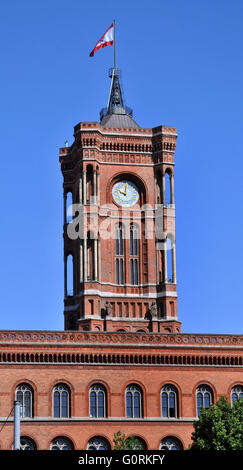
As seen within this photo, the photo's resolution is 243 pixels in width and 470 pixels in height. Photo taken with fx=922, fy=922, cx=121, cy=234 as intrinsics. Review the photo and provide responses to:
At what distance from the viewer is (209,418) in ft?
174

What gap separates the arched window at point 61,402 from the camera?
62.4 meters

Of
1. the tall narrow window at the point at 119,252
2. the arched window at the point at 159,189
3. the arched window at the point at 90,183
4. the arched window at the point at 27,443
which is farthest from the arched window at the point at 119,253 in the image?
the arched window at the point at 27,443

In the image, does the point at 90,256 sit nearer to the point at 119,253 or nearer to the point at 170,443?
the point at 119,253

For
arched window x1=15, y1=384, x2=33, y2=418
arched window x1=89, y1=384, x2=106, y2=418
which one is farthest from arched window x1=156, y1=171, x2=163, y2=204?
arched window x1=15, y1=384, x2=33, y2=418

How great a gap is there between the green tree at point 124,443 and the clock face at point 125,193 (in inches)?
906

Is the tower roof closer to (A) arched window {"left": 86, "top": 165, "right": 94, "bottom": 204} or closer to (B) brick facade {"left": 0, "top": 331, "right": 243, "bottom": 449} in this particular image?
(A) arched window {"left": 86, "top": 165, "right": 94, "bottom": 204}

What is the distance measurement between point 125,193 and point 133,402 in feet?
69.4

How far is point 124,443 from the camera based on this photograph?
184 feet

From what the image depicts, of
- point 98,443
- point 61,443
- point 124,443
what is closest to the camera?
point 124,443

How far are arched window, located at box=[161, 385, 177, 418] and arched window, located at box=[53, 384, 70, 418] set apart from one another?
666 cm

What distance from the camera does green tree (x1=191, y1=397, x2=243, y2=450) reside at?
51.2 metres

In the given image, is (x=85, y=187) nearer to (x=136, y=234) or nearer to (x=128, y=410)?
(x=136, y=234)

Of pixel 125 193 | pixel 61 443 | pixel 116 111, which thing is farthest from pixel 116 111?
pixel 61 443
